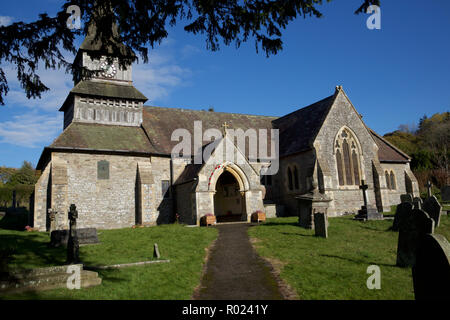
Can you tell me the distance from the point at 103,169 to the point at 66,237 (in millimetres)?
9257

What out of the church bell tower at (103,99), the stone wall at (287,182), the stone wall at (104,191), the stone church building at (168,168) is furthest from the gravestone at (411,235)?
the church bell tower at (103,99)

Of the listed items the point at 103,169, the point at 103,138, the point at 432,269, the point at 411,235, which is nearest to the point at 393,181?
the point at 411,235

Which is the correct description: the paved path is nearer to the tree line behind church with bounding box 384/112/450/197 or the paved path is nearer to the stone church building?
the stone church building

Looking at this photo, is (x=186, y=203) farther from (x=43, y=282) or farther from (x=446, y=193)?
(x=446, y=193)

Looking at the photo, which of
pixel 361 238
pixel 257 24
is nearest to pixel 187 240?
pixel 361 238

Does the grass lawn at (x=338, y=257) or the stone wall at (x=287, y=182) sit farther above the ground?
the stone wall at (x=287, y=182)

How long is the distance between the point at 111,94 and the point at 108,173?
6726 mm

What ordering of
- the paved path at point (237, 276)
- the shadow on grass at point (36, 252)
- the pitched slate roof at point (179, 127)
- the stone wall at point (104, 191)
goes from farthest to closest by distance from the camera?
the pitched slate roof at point (179, 127) < the stone wall at point (104, 191) < the shadow on grass at point (36, 252) < the paved path at point (237, 276)

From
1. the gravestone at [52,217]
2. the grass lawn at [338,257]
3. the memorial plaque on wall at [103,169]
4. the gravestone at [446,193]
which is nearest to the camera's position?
the grass lawn at [338,257]

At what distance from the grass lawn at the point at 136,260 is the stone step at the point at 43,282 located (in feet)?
0.69

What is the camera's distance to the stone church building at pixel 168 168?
66.7ft

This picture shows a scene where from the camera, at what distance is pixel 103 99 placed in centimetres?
2467

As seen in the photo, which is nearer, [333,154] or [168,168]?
[333,154]

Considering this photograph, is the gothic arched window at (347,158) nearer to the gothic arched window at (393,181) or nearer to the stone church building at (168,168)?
the stone church building at (168,168)
